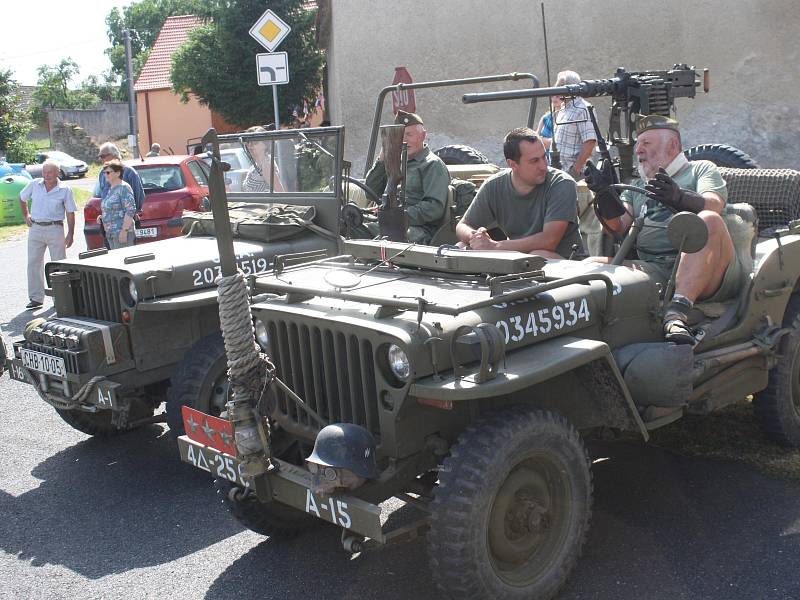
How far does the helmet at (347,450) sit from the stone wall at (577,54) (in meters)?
11.3

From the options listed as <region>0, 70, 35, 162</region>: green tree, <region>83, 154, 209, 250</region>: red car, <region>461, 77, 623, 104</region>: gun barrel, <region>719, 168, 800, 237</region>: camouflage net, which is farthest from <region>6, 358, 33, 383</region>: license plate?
<region>0, 70, 35, 162</region>: green tree

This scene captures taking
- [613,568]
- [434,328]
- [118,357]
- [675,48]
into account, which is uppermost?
[675,48]

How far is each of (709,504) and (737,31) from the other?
1045 centimetres

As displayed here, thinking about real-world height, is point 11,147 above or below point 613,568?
above

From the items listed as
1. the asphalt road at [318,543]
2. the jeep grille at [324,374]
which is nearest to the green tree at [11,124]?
the asphalt road at [318,543]

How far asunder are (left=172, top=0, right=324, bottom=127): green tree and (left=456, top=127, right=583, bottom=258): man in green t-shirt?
20.0 metres

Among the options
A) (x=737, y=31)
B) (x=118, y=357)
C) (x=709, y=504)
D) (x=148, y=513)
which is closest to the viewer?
(x=709, y=504)

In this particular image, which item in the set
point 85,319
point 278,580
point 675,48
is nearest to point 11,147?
point 675,48

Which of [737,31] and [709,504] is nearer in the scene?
[709,504]

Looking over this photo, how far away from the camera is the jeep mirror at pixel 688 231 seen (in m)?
3.81

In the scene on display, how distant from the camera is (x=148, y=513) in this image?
4586mm

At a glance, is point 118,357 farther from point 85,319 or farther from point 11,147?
point 11,147

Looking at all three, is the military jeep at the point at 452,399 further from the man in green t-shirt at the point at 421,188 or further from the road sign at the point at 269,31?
the road sign at the point at 269,31

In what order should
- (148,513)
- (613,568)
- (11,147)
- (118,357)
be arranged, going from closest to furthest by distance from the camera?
(613,568) → (148,513) → (118,357) → (11,147)
